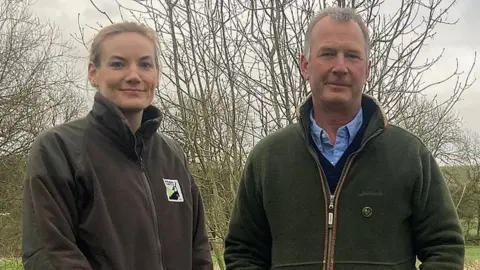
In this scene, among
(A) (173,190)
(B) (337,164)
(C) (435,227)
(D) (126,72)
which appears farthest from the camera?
(A) (173,190)

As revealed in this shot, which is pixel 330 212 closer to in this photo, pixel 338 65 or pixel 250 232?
pixel 250 232

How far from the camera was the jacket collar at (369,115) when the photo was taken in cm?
249

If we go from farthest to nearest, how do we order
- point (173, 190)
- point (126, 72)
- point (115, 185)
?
1. point (173, 190)
2. point (126, 72)
3. point (115, 185)

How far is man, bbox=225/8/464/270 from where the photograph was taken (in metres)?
2.39

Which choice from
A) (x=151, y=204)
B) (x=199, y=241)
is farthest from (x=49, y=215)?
(x=199, y=241)

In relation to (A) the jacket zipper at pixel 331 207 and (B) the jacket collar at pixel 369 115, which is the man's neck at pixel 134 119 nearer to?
(B) the jacket collar at pixel 369 115

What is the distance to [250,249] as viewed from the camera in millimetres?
2699

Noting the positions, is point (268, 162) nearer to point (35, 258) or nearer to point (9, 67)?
point (35, 258)

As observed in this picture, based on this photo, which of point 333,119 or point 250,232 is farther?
point 250,232

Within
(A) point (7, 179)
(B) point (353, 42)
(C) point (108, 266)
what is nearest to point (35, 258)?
(C) point (108, 266)

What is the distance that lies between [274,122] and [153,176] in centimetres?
272

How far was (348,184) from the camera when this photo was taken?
243 cm

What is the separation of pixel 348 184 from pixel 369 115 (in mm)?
321

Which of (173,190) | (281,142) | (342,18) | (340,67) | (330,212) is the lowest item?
(330,212)
